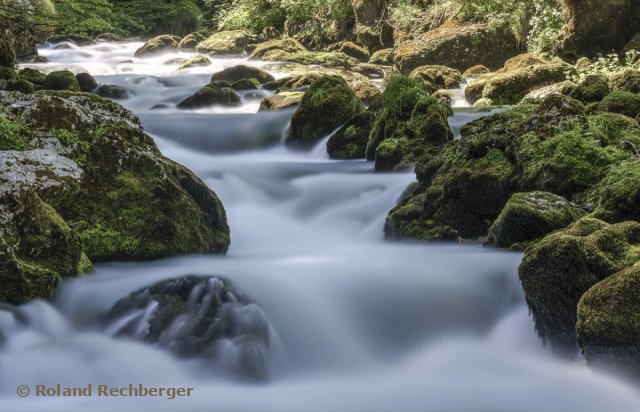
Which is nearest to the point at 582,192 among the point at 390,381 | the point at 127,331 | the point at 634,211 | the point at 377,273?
the point at 634,211

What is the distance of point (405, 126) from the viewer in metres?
9.16

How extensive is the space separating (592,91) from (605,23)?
8661mm

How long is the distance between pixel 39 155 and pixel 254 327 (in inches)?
97.0

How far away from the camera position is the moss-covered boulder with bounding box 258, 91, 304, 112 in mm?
13977

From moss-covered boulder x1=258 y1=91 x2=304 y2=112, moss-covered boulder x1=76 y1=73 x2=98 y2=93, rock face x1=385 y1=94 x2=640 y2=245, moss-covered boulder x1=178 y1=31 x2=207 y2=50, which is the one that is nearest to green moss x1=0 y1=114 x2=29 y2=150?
rock face x1=385 y1=94 x2=640 y2=245

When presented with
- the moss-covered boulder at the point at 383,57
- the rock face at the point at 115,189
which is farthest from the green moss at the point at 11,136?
the moss-covered boulder at the point at 383,57

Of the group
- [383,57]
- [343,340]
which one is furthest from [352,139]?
[383,57]

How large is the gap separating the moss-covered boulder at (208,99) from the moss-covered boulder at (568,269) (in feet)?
40.5

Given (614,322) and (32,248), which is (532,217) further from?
(32,248)

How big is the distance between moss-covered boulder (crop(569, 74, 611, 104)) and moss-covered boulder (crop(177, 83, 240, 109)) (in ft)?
27.9

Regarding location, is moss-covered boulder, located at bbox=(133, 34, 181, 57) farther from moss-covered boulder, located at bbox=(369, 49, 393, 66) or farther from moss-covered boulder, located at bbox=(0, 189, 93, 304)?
moss-covered boulder, located at bbox=(0, 189, 93, 304)

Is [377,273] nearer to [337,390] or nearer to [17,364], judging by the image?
[337,390]

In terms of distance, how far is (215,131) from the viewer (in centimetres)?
1260

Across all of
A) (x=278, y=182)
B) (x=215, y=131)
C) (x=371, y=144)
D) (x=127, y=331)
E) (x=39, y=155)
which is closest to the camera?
(x=127, y=331)
